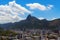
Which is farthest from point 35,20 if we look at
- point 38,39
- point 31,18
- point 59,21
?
point 38,39

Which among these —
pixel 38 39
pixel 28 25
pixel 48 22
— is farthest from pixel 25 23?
pixel 38 39

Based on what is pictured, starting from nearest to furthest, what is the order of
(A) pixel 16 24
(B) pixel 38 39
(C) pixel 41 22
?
(B) pixel 38 39 < (C) pixel 41 22 < (A) pixel 16 24

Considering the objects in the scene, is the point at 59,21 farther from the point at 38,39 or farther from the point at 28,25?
the point at 38,39

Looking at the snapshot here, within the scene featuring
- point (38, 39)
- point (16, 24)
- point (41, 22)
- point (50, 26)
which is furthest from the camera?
point (16, 24)

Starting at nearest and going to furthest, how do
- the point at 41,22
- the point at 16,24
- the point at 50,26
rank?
the point at 50,26 < the point at 41,22 < the point at 16,24

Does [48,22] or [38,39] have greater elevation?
[48,22]

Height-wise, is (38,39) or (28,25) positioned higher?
(28,25)

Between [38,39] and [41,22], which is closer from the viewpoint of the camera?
[38,39]

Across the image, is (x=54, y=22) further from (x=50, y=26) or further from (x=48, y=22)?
(x=50, y=26)

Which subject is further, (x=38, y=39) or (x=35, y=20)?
(x=35, y=20)
